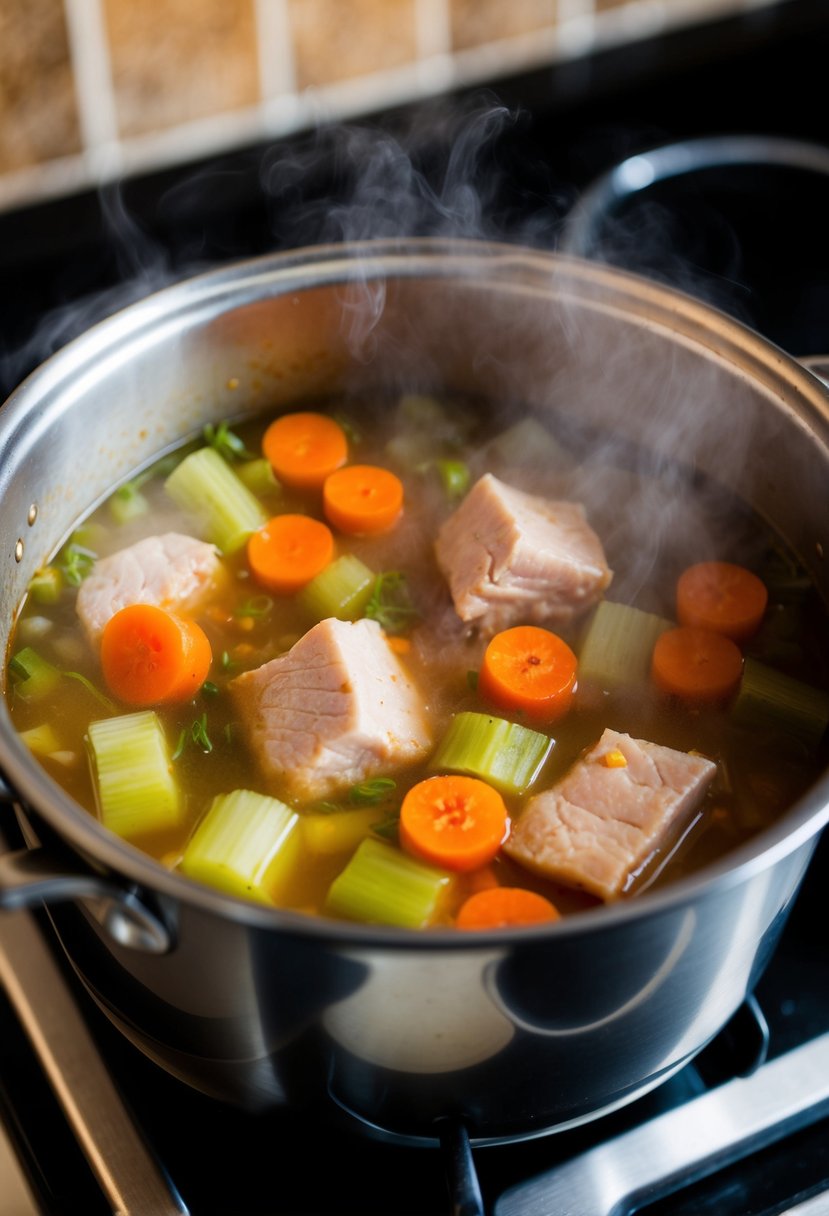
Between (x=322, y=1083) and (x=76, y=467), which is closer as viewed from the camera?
(x=322, y=1083)

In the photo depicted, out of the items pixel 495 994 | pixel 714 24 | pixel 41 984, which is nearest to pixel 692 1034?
pixel 495 994

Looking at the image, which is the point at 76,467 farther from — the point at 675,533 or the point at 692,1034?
the point at 692,1034

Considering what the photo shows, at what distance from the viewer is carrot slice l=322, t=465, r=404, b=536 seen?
1.92 metres

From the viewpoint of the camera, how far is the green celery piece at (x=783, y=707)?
5.33 feet

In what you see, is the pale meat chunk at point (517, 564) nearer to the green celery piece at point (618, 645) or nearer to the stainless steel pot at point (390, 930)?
the green celery piece at point (618, 645)

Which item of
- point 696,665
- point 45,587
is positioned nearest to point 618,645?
point 696,665

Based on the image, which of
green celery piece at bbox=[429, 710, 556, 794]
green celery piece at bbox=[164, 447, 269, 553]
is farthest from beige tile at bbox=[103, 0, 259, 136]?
green celery piece at bbox=[429, 710, 556, 794]

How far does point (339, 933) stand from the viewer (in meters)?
1.00

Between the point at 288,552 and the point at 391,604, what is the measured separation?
183 mm

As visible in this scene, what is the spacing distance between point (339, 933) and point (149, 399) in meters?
1.14

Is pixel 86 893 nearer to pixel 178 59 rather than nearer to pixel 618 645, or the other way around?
pixel 618 645

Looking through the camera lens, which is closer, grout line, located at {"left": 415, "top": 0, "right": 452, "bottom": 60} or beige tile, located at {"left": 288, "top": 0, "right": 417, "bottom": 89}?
beige tile, located at {"left": 288, "top": 0, "right": 417, "bottom": 89}

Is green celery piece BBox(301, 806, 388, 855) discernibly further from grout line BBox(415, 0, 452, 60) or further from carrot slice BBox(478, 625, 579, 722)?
grout line BBox(415, 0, 452, 60)

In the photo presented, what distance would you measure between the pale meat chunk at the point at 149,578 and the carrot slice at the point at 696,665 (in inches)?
27.0
